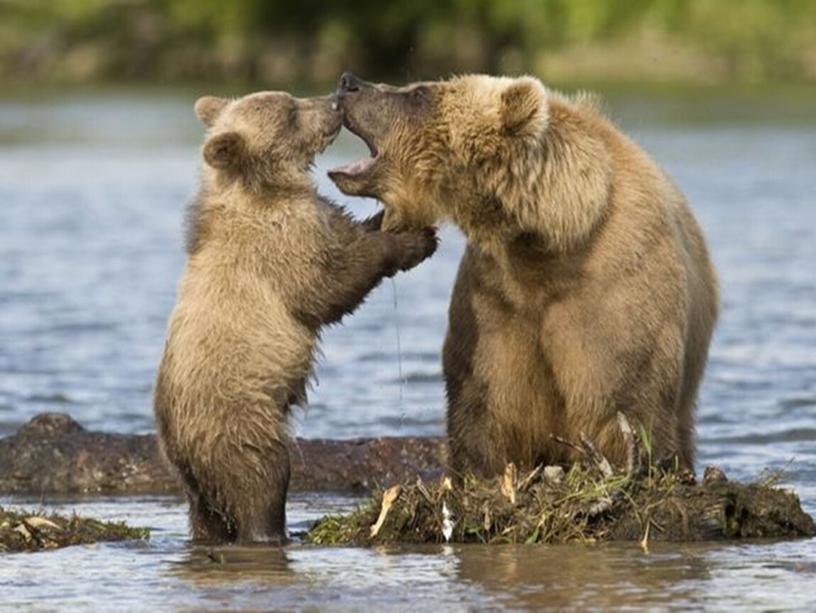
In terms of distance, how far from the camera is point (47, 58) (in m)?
60.3

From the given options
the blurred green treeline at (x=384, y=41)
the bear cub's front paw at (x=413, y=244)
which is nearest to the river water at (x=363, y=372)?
the bear cub's front paw at (x=413, y=244)

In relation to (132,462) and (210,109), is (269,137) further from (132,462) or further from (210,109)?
(132,462)

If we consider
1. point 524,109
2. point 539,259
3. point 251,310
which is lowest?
point 251,310

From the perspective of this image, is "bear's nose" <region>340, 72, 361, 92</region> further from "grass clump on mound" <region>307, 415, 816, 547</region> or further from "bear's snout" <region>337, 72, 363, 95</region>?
"grass clump on mound" <region>307, 415, 816, 547</region>

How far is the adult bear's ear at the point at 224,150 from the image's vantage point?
28.9 ft

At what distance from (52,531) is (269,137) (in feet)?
6.01

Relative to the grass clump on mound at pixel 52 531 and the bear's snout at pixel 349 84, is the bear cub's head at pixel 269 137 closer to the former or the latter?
the bear's snout at pixel 349 84

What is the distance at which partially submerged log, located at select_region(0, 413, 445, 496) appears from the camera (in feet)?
34.0

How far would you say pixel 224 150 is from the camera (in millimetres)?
8828

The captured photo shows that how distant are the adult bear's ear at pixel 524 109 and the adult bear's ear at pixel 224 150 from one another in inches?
48.5

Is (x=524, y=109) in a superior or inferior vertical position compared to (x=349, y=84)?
inferior

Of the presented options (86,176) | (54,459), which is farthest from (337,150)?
(54,459)

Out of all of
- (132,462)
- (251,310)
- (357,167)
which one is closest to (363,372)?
(132,462)

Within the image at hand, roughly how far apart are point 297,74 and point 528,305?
2049 inches
